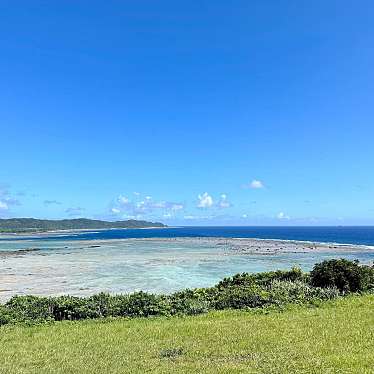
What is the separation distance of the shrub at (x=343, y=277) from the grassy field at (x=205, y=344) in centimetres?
467

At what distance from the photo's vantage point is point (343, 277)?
22.2 metres

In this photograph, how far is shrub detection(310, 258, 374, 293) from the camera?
22.2 m

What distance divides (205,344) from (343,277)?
1202 centimetres

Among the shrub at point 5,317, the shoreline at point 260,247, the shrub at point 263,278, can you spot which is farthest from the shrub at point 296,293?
the shoreline at point 260,247

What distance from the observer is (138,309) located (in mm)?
18141

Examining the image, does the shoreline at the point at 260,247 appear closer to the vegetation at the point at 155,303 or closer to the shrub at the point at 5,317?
the vegetation at the point at 155,303

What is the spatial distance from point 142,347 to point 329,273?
42.1ft

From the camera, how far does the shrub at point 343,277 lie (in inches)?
874

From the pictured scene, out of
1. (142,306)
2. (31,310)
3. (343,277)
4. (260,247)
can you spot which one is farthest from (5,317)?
(260,247)

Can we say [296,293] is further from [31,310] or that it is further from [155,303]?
[31,310]

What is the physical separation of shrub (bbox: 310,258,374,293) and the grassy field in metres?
4.67

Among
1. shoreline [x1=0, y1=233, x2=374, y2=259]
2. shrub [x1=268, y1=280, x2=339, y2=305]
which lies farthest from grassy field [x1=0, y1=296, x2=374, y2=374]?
shoreline [x1=0, y1=233, x2=374, y2=259]

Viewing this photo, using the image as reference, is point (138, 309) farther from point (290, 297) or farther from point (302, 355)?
point (302, 355)

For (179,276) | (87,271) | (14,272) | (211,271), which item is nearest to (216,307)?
(179,276)
